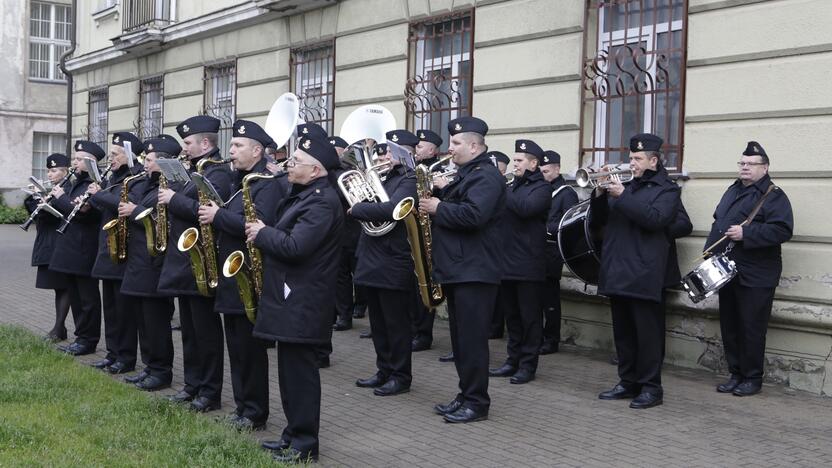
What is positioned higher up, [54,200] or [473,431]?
[54,200]

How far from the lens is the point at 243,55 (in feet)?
52.3

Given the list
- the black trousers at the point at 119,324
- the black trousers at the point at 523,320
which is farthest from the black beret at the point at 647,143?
the black trousers at the point at 119,324

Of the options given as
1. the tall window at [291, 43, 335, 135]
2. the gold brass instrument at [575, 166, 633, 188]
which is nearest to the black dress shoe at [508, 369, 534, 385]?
the gold brass instrument at [575, 166, 633, 188]

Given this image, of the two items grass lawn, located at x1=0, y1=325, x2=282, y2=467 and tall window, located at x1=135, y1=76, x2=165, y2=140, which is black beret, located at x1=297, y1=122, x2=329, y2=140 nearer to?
grass lawn, located at x1=0, y1=325, x2=282, y2=467

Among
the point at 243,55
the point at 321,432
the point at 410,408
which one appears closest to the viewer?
the point at 321,432

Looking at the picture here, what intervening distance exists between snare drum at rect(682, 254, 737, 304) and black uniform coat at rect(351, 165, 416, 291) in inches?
85.9

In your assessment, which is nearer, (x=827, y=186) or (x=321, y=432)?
(x=321, y=432)

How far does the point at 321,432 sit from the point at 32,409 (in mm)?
2018

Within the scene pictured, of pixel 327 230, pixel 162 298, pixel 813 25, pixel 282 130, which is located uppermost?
pixel 813 25

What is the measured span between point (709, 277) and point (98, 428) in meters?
4.55

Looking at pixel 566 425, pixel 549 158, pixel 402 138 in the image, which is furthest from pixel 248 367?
pixel 549 158

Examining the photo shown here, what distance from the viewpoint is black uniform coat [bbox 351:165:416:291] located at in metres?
8.05

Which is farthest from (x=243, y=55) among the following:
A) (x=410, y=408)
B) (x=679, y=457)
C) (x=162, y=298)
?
(x=679, y=457)

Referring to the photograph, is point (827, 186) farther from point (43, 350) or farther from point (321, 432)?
point (43, 350)
